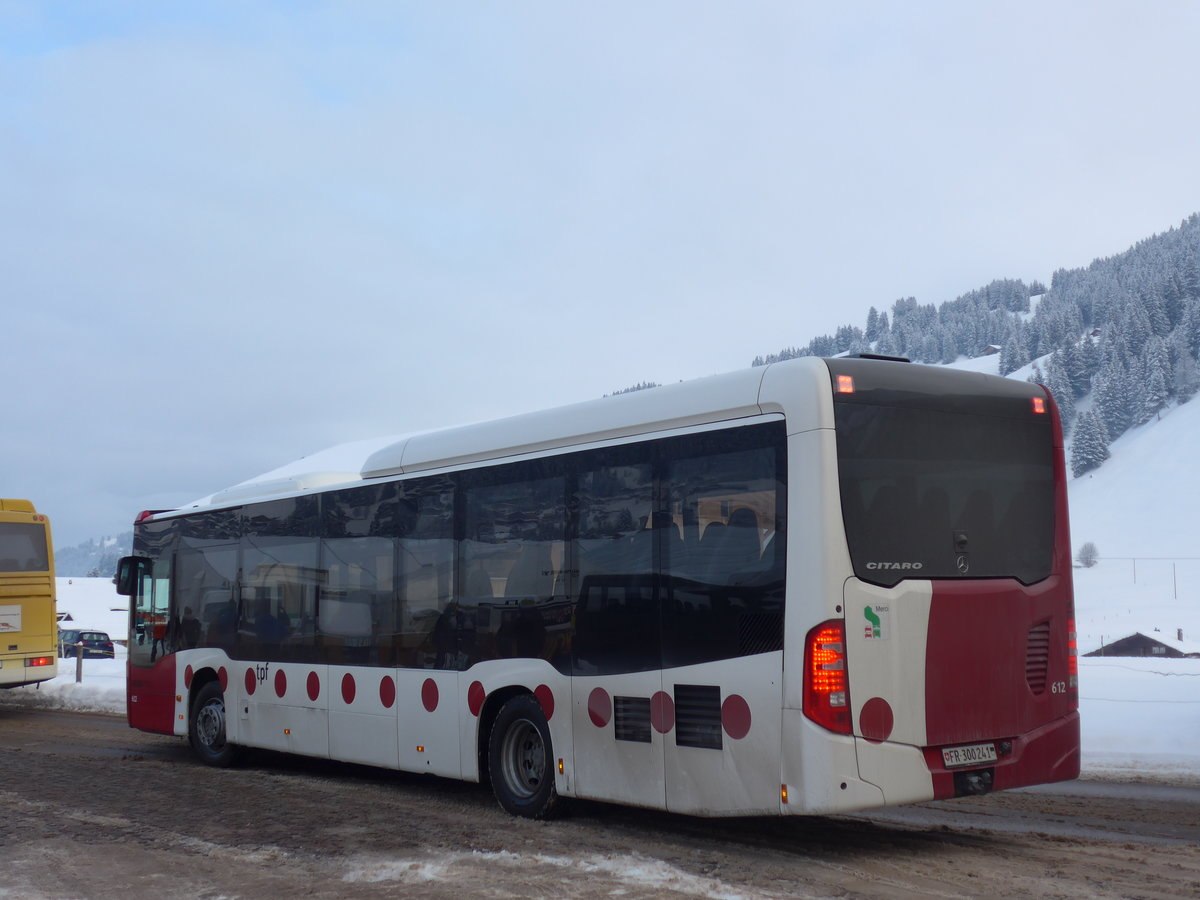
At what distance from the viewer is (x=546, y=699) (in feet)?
28.5

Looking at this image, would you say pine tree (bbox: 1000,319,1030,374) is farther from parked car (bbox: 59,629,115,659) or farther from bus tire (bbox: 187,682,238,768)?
bus tire (bbox: 187,682,238,768)

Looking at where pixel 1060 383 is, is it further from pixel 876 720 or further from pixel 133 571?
pixel 876 720

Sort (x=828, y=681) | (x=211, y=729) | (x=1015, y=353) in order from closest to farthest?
(x=828, y=681) → (x=211, y=729) → (x=1015, y=353)

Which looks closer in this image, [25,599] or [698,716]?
[698,716]

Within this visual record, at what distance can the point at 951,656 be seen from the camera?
7.15 metres

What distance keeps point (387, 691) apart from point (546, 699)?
2278 millimetres

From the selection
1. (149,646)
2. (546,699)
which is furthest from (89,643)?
(546,699)

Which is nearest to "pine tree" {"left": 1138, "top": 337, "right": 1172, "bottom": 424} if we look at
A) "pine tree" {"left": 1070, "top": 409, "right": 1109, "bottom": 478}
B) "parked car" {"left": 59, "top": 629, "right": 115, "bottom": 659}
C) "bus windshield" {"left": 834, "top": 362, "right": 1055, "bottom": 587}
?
"pine tree" {"left": 1070, "top": 409, "right": 1109, "bottom": 478}

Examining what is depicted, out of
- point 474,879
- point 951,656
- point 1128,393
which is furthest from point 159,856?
point 1128,393

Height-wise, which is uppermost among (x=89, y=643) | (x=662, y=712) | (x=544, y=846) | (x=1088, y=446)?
(x=1088, y=446)

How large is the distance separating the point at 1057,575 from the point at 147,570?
35.3ft

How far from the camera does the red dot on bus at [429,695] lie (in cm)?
981

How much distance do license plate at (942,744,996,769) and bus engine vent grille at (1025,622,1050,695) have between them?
0.53 m

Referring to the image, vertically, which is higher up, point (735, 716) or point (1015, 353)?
point (1015, 353)
